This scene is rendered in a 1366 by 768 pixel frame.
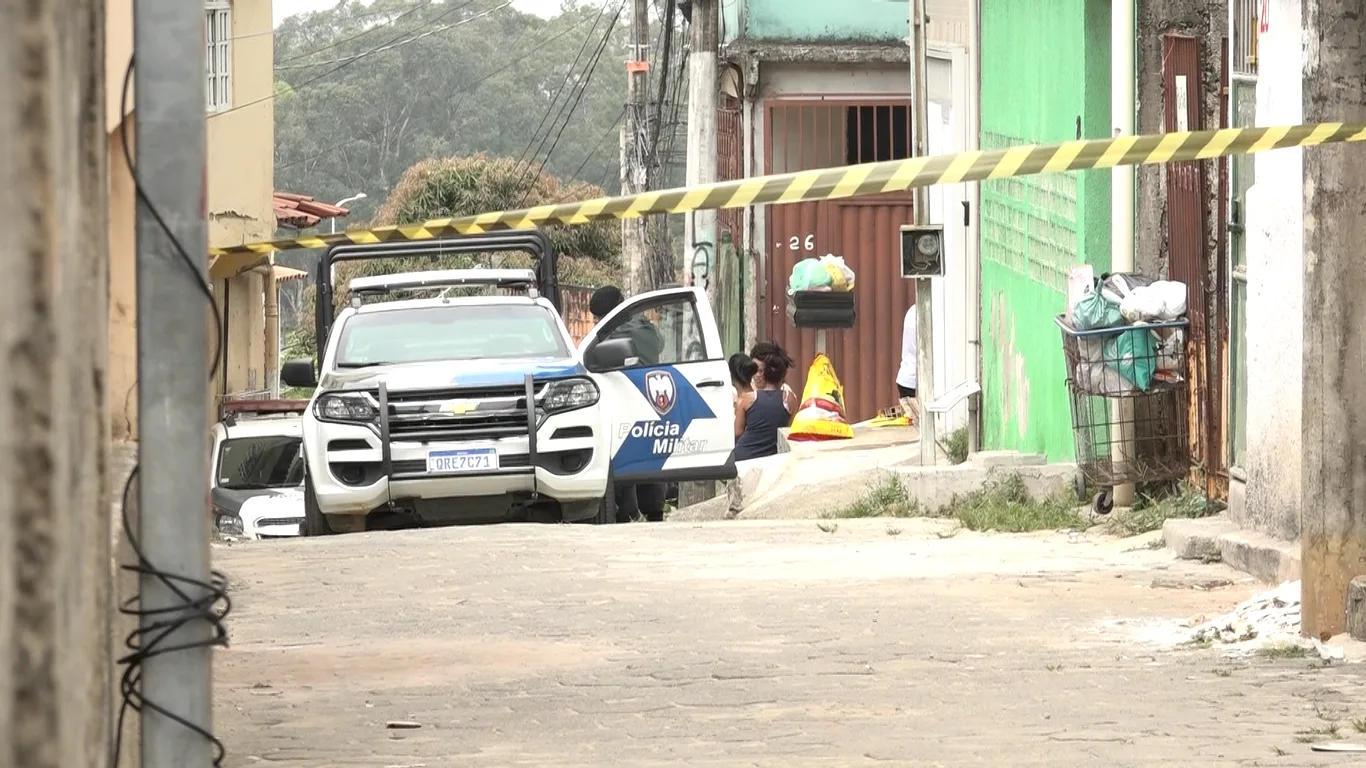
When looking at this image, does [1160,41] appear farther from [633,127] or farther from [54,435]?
[633,127]

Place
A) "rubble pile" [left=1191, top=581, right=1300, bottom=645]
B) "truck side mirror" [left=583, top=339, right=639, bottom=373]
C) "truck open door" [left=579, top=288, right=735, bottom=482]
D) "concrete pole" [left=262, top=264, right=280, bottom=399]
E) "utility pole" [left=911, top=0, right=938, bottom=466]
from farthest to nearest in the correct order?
"concrete pole" [left=262, top=264, right=280, bottom=399], "utility pole" [left=911, top=0, right=938, bottom=466], "truck open door" [left=579, top=288, right=735, bottom=482], "truck side mirror" [left=583, top=339, right=639, bottom=373], "rubble pile" [left=1191, top=581, right=1300, bottom=645]

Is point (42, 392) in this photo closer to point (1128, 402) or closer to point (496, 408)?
point (1128, 402)

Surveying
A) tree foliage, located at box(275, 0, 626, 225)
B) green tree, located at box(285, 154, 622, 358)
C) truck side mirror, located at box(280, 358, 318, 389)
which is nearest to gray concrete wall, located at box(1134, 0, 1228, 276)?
truck side mirror, located at box(280, 358, 318, 389)

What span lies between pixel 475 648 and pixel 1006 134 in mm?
9279

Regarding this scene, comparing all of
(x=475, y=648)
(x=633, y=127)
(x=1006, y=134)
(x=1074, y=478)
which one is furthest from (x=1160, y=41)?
(x=633, y=127)

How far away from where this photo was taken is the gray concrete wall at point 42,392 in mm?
3025

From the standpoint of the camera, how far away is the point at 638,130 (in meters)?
31.6

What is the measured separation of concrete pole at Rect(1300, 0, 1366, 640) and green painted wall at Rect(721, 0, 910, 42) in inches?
764

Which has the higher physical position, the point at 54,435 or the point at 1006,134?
the point at 1006,134

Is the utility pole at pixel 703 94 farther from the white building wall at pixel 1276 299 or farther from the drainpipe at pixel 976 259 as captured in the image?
the white building wall at pixel 1276 299

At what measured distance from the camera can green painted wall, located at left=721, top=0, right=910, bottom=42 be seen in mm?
26328

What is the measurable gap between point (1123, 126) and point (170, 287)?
9058 mm

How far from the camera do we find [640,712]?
6461mm

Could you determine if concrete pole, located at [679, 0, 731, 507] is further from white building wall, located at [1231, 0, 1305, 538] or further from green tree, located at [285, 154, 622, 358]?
green tree, located at [285, 154, 622, 358]
